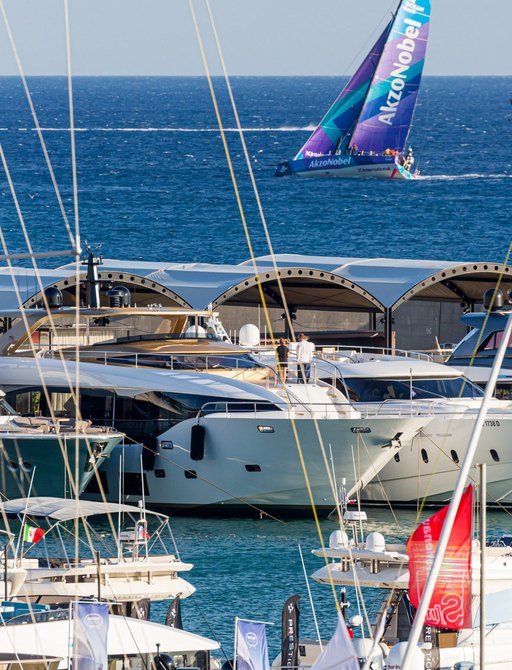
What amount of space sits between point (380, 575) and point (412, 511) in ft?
42.3

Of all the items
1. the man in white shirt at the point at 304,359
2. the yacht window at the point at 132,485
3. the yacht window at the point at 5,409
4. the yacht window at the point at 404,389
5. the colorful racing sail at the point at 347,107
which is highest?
the colorful racing sail at the point at 347,107

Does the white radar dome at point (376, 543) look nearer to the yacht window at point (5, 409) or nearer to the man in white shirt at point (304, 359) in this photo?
the man in white shirt at point (304, 359)

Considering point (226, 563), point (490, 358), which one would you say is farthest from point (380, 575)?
point (490, 358)

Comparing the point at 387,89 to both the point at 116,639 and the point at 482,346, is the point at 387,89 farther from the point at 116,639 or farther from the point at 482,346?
the point at 116,639

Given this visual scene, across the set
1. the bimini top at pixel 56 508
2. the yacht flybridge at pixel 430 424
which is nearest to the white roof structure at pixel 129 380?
the yacht flybridge at pixel 430 424

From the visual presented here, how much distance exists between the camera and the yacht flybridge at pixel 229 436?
3181cm

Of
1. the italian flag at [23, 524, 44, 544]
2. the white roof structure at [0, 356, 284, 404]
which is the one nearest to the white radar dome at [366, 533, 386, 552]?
the italian flag at [23, 524, 44, 544]

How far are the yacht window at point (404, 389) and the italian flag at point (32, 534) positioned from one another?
12530 mm

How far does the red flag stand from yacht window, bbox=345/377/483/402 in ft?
52.9

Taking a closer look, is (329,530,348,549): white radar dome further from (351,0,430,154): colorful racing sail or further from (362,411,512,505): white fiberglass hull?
(351,0,430,154): colorful racing sail

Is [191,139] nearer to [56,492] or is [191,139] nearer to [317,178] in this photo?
[317,178]

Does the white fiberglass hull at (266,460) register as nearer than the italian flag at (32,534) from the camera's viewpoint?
No

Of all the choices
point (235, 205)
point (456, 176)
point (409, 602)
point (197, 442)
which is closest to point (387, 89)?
point (235, 205)

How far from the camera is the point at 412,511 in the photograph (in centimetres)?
3241
